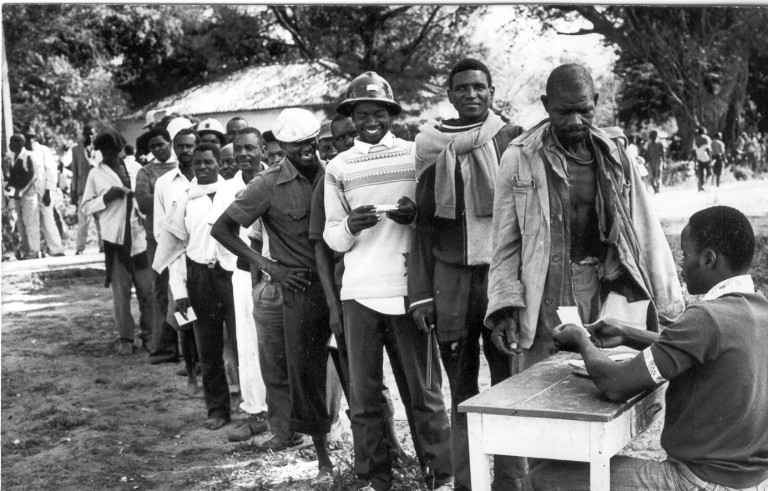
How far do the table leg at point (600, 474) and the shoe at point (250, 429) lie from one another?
297cm

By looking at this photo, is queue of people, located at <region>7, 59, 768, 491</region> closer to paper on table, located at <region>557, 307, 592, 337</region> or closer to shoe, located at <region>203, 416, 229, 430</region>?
paper on table, located at <region>557, 307, 592, 337</region>

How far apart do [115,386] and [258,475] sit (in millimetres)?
2255

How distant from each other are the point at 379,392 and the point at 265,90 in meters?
4.61

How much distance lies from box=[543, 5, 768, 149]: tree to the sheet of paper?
8.63 feet

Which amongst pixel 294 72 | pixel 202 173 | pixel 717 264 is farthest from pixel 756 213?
pixel 717 264

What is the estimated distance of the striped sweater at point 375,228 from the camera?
389 cm

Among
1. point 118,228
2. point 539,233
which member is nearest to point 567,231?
point 539,233

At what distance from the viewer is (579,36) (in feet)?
20.3

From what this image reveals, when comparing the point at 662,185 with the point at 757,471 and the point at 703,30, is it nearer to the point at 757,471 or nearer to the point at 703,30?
the point at 703,30

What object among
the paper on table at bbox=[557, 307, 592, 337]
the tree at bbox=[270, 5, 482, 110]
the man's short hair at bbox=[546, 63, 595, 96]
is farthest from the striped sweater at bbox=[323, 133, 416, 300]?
the tree at bbox=[270, 5, 482, 110]

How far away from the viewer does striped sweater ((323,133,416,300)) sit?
12.8 ft

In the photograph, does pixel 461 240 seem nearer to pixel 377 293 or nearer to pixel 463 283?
pixel 463 283

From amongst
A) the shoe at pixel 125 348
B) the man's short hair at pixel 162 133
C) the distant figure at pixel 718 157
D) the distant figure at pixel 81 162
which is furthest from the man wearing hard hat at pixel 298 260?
the distant figure at pixel 718 157

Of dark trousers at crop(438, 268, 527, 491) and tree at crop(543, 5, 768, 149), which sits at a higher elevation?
tree at crop(543, 5, 768, 149)
